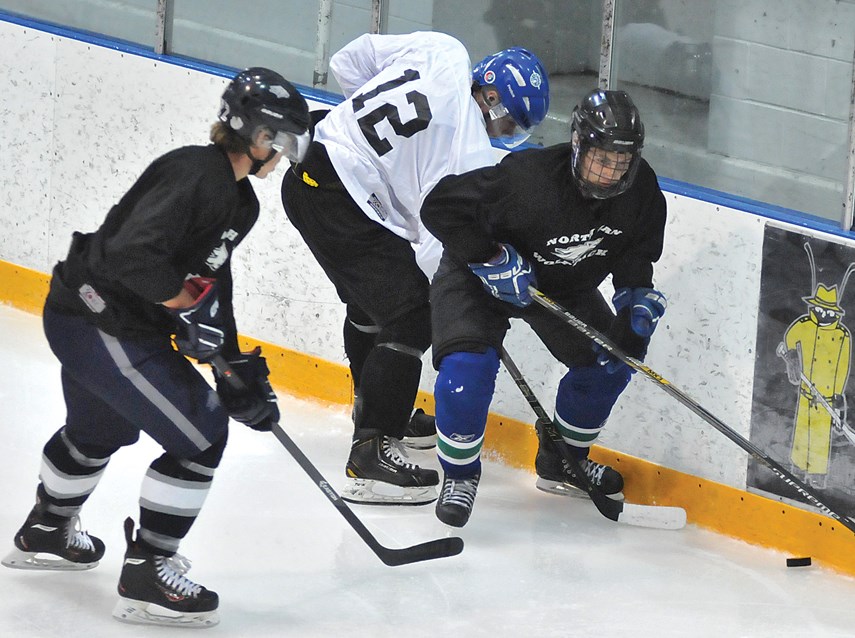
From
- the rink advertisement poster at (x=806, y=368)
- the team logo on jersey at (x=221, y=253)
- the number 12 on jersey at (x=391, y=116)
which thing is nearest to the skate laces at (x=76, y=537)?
the team logo on jersey at (x=221, y=253)

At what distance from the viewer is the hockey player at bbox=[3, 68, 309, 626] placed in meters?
2.58

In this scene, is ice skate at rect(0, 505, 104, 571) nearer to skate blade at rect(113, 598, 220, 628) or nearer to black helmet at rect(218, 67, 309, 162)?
skate blade at rect(113, 598, 220, 628)

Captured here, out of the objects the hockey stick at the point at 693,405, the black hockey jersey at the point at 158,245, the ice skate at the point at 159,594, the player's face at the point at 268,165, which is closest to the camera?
the black hockey jersey at the point at 158,245

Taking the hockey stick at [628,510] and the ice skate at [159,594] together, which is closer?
the ice skate at [159,594]

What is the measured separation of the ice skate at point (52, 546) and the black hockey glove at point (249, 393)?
20.0 inches

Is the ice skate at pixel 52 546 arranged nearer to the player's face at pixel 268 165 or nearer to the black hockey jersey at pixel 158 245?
the black hockey jersey at pixel 158 245

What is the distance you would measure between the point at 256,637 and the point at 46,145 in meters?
2.59

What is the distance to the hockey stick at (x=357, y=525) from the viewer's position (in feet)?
8.98

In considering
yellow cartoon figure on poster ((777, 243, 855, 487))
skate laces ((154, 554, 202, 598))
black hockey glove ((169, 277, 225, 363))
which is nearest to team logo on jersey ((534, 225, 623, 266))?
yellow cartoon figure on poster ((777, 243, 855, 487))

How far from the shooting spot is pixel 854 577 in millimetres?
3301

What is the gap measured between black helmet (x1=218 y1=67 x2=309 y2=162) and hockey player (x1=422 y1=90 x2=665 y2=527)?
0.70 metres

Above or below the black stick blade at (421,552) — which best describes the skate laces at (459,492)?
below

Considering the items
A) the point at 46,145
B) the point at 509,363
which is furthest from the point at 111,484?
the point at 46,145

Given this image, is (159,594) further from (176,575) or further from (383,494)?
(383,494)
